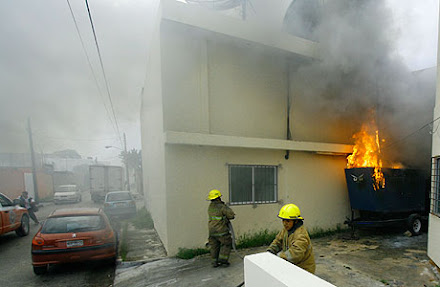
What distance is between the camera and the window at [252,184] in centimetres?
577

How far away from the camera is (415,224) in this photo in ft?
21.8

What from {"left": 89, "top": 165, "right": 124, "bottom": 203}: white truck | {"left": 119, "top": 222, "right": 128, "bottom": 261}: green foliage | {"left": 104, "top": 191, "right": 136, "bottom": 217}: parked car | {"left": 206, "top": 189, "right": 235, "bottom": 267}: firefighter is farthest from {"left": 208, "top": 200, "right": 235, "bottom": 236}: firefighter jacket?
{"left": 89, "top": 165, "right": 124, "bottom": 203}: white truck

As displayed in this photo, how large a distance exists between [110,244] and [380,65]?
895 centimetres

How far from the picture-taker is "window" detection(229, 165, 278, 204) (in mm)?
5770

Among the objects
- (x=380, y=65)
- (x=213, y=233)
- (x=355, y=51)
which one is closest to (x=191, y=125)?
(x=213, y=233)

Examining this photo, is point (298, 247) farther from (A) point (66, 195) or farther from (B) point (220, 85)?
(A) point (66, 195)

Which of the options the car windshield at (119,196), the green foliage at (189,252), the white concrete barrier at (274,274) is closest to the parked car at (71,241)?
the green foliage at (189,252)

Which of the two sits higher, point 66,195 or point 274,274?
point 274,274

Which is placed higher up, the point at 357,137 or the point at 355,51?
the point at 355,51

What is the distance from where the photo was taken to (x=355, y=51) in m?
6.73

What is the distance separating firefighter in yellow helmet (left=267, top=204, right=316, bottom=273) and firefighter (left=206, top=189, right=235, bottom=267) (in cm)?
175

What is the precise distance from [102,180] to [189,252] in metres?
15.4

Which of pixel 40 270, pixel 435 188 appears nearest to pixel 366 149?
pixel 435 188

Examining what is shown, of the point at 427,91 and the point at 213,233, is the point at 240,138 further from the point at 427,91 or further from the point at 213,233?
the point at 427,91
